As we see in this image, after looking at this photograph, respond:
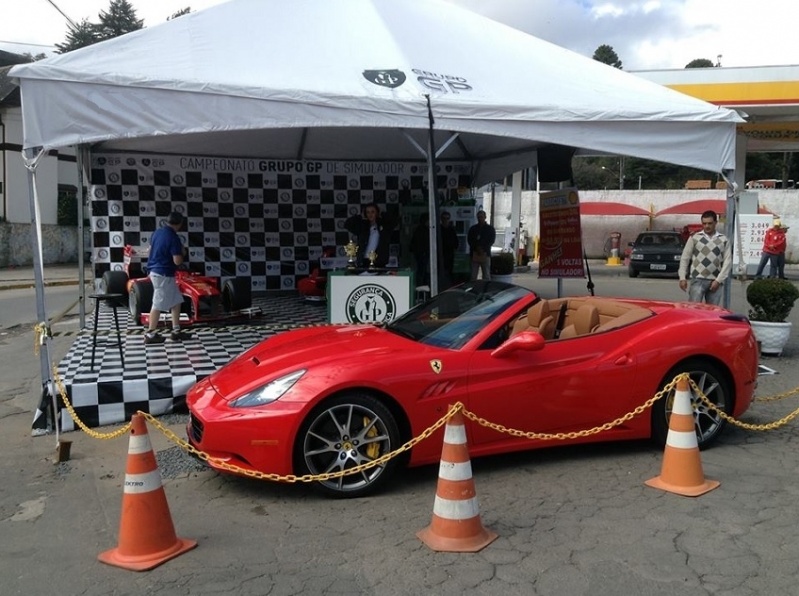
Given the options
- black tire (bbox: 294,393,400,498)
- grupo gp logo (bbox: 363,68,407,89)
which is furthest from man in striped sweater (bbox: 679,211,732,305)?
black tire (bbox: 294,393,400,498)

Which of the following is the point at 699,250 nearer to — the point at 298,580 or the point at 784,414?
the point at 784,414

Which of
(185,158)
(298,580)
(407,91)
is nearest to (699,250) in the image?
(407,91)

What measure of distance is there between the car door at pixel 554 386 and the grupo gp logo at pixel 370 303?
3680 millimetres

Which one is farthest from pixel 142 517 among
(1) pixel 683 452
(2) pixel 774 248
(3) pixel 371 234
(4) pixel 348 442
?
(2) pixel 774 248

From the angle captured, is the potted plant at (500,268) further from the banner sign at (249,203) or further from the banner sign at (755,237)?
the banner sign at (755,237)

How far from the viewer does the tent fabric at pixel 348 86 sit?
591 cm

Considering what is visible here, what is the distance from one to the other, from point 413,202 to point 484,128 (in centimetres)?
696

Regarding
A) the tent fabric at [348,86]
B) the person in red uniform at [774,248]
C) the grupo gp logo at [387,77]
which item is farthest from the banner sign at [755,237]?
the grupo gp logo at [387,77]

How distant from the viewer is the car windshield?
467 centimetres

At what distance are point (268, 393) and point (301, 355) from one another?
432mm

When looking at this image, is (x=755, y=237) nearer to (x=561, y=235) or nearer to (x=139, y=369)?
(x=561, y=235)

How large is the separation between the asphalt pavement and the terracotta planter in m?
3.61

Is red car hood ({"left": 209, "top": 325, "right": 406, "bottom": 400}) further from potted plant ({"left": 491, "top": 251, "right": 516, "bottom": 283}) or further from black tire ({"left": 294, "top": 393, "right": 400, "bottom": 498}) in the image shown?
potted plant ({"left": 491, "top": 251, "right": 516, "bottom": 283})

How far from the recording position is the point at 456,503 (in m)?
3.53
